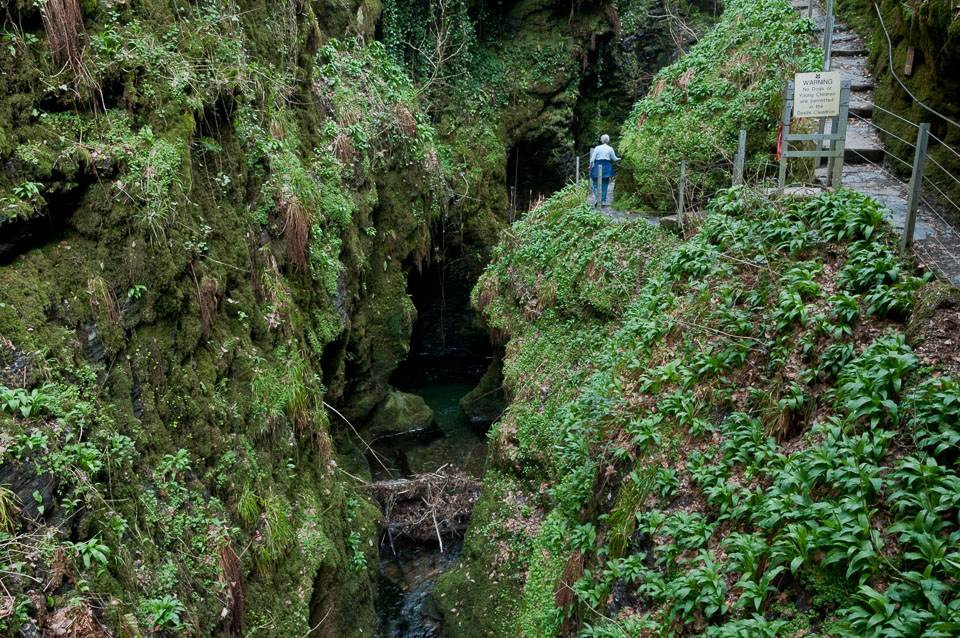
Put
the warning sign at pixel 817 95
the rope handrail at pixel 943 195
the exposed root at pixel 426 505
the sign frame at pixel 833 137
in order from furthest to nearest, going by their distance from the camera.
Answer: the exposed root at pixel 426 505 → the sign frame at pixel 833 137 → the warning sign at pixel 817 95 → the rope handrail at pixel 943 195

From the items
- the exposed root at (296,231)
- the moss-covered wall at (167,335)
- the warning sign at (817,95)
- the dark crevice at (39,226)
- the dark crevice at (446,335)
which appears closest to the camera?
the moss-covered wall at (167,335)

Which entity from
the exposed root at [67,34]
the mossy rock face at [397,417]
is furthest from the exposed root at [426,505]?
the exposed root at [67,34]

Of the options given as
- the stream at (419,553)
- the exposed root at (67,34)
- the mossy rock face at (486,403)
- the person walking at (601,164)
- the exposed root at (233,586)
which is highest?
the exposed root at (67,34)

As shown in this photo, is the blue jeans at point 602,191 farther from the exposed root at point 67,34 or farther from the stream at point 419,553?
the exposed root at point 67,34

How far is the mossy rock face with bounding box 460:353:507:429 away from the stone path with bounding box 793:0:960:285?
29.5 ft

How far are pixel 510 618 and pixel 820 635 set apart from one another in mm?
5151

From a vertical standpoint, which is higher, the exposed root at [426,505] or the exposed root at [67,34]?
the exposed root at [67,34]

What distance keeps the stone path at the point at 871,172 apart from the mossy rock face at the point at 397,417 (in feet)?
33.9

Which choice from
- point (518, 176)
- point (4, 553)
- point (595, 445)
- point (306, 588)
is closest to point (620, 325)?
point (595, 445)

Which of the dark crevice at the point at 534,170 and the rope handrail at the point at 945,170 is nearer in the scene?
the rope handrail at the point at 945,170

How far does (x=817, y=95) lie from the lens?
652cm

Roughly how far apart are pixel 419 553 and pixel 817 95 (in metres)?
9.47

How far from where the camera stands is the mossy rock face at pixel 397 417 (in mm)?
14289

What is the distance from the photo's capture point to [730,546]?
4.60 meters
